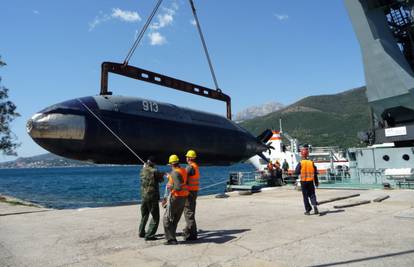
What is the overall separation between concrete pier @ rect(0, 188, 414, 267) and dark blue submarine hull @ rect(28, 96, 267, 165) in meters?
3.34

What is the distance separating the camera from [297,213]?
1070 cm

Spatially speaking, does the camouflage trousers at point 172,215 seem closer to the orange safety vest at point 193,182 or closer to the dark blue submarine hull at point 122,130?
the orange safety vest at point 193,182

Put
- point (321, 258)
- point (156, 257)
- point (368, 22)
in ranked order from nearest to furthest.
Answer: point (321, 258) < point (156, 257) < point (368, 22)

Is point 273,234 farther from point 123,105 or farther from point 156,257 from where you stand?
point 123,105

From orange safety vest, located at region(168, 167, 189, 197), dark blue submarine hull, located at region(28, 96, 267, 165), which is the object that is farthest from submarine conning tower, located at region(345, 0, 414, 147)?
orange safety vest, located at region(168, 167, 189, 197)

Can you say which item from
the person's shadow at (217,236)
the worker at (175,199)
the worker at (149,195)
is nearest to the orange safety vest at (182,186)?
the worker at (175,199)

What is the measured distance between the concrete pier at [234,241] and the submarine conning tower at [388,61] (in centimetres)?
764

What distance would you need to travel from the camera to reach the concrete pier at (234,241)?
18.7 feet

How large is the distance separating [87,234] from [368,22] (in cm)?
1653

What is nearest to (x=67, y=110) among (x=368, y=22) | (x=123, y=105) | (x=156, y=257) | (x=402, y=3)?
(x=123, y=105)

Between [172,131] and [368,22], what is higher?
[368,22]

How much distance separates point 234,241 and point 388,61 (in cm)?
1388

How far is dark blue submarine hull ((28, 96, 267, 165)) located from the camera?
43.0ft

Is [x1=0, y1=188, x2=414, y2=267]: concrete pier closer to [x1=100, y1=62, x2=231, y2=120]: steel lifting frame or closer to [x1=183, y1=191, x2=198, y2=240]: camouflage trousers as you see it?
[x1=183, y1=191, x2=198, y2=240]: camouflage trousers
